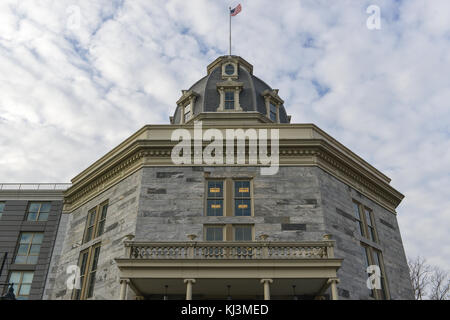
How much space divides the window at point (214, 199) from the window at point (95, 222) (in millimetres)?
6246

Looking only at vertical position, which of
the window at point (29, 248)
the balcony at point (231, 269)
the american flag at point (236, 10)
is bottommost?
the balcony at point (231, 269)

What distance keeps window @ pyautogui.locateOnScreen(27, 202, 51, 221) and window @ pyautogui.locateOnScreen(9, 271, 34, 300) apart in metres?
3.86

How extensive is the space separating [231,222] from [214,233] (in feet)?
3.18

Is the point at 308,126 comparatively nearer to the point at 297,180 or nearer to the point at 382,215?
the point at 297,180

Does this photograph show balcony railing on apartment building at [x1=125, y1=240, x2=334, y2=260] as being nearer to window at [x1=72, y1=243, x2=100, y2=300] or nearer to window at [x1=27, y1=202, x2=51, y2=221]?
window at [x1=72, y1=243, x2=100, y2=300]

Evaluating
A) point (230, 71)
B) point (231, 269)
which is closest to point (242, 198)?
point (231, 269)

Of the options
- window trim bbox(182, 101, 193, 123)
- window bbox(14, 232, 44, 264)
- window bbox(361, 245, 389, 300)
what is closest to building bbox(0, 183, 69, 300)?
window bbox(14, 232, 44, 264)

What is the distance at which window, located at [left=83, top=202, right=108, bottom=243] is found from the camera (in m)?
22.2

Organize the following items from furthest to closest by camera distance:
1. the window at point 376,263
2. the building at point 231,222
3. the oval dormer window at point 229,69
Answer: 1. the oval dormer window at point 229,69
2. the window at point 376,263
3. the building at point 231,222

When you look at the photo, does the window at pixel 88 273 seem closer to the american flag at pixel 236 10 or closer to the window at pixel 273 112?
the window at pixel 273 112

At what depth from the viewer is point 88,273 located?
21.0m

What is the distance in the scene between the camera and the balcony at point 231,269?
50.2ft

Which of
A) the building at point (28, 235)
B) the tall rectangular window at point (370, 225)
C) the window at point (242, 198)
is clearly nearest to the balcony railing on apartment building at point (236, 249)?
the window at point (242, 198)
